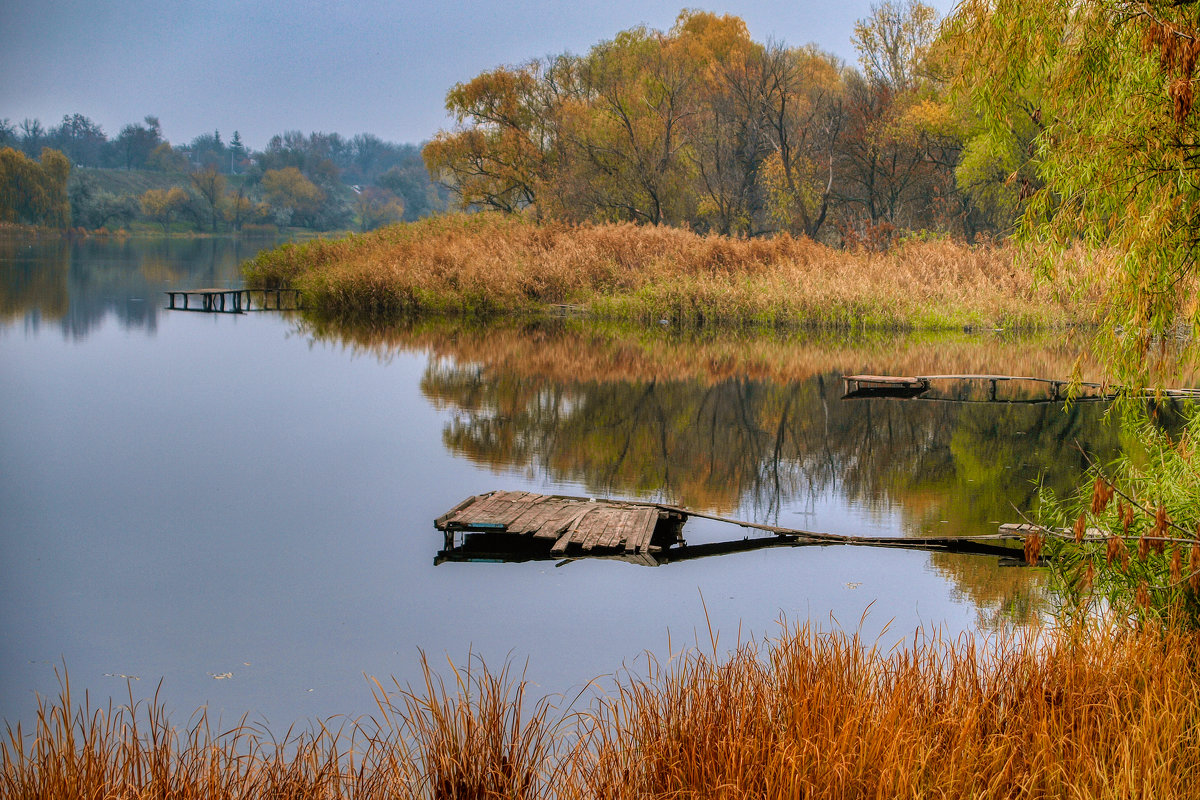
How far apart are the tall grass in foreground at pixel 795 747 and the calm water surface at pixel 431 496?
4.88 feet

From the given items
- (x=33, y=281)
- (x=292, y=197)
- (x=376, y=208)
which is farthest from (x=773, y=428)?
(x=292, y=197)

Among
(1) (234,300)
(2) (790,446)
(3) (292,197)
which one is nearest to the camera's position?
(2) (790,446)

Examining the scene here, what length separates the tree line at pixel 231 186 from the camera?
95.0 m

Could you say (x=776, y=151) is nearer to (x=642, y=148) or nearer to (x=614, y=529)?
(x=642, y=148)

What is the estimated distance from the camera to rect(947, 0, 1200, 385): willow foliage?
19.5 feet

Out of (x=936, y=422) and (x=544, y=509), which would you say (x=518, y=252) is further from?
(x=544, y=509)

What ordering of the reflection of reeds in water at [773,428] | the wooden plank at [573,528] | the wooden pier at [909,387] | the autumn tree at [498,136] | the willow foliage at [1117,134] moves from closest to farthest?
the willow foliage at [1117,134] < the wooden plank at [573,528] < the reflection of reeds in water at [773,428] < the wooden pier at [909,387] < the autumn tree at [498,136]

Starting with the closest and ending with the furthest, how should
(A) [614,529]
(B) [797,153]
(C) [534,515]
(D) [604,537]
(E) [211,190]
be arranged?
(D) [604,537] → (A) [614,529] → (C) [534,515] → (B) [797,153] → (E) [211,190]

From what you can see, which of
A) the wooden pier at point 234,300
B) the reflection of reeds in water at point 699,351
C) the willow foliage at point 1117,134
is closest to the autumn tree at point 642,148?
the wooden pier at point 234,300

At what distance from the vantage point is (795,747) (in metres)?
4.13

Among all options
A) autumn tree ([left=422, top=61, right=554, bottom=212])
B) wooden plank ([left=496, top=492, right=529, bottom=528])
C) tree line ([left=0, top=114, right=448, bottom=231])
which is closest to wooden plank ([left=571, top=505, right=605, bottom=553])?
wooden plank ([left=496, top=492, right=529, bottom=528])

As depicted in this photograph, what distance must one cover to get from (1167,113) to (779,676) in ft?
12.5

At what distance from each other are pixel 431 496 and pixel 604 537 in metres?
3.40

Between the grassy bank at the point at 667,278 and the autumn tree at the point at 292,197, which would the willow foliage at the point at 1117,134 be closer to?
the grassy bank at the point at 667,278
